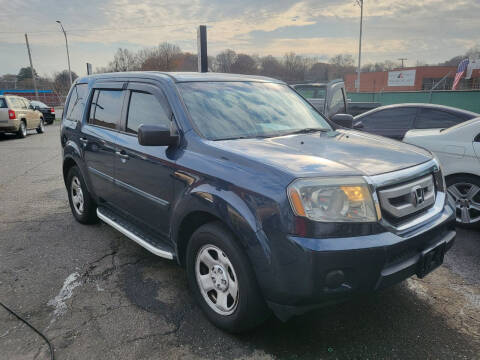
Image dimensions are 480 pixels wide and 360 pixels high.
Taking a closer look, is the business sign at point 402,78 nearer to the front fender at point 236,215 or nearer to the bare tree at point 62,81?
the bare tree at point 62,81

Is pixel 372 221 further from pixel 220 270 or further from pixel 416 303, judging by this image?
pixel 416 303

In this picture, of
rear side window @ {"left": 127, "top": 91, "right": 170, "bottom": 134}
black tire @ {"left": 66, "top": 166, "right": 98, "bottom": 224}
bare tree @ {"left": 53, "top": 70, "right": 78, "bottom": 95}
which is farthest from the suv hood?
bare tree @ {"left": 53, "top": 70, "right": 78, "bottom": 95}

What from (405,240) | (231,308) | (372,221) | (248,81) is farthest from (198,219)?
(248,81)

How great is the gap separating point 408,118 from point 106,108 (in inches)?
221

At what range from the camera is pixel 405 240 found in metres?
2.37

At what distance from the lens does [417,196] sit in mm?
2641

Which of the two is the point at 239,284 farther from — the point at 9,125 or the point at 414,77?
the point at 414,77

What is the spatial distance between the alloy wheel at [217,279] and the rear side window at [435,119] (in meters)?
5.87

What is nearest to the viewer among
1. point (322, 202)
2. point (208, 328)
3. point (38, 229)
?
point (322, 202)

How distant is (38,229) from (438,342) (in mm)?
4718

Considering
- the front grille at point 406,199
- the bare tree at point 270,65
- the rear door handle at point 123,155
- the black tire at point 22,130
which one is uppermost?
the bare tree at point 270,65

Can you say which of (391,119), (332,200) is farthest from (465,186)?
(332,200)

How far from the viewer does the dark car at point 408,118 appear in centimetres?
693

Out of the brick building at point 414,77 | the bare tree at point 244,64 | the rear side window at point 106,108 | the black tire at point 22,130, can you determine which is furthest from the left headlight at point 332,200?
the bare tree at point 244,64
